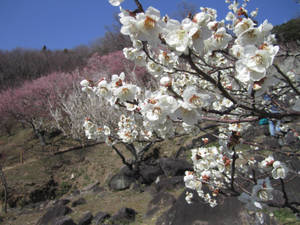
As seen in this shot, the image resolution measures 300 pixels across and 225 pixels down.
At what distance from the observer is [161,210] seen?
4.76 m

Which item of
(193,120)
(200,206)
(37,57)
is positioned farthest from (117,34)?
(193,120)

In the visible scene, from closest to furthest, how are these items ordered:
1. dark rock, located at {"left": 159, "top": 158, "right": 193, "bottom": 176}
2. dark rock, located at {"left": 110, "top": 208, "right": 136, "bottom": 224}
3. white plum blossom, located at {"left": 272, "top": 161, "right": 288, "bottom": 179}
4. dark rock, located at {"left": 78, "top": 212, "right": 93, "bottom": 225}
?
1. white plum blossom, located at {"left": 272, "top": 161, "right": 288, "bottom": 179}
2. dark rock, located at {"left": 110, "top": 208, "right": 136, "bottom": 224}
3. dark rock, located at {"left": 78, "top": 212, "right": 93, "bottom": 225}
4. dark rock, located at {"left": 159, "top": 158, "right": 193, "bottom": 176}

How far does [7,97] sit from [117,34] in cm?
1191

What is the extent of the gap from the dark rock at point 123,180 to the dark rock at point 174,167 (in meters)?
1.16

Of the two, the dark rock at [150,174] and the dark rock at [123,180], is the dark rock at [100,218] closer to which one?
the dark rock at [123,180]

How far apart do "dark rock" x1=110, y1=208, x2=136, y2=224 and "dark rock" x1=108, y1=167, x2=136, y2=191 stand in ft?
5.88

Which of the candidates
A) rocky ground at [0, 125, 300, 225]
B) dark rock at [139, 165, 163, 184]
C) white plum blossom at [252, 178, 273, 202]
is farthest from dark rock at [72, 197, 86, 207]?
white plum blossom at [252, 178, 273, 202]

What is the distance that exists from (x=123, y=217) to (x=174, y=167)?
2222 mm

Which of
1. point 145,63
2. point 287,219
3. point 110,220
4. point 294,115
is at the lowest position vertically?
point 110,220

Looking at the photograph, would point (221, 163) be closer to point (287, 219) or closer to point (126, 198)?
point (287, 219)

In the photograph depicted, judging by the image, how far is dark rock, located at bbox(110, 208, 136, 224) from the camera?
4582 mm

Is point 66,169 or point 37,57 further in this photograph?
point 37,57

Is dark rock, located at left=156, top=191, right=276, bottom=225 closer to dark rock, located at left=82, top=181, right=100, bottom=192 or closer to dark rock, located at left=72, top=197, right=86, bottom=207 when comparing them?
dark rock, located at left=72, top=197, right=86, bottom=207

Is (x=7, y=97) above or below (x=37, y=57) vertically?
below
